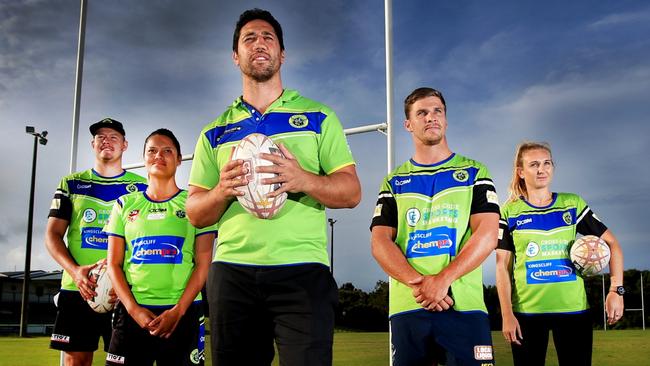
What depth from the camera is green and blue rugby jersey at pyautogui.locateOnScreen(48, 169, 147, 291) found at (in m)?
5.05

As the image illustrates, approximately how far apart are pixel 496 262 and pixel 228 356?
2.82 metres

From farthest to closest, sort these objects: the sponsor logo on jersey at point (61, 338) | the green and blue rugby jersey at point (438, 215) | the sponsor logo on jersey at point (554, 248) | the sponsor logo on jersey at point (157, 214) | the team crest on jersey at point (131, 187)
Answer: the team crest on jersey at point (131, 187), the sponsor logo on jersey at point (61, 338), the sponsor logo on jersey at point (554, 248), the sponsor logo on jersey at point (157, 214), the green and blue rugby jersey at point (438, 215)

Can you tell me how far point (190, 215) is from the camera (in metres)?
2.67

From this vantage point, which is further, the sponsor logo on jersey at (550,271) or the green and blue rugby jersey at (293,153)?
the sponsor logo on jersey at (550,271)

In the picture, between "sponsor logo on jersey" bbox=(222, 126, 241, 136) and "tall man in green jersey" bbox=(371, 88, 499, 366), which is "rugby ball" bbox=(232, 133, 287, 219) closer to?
"sponsor logo on jersey" bbox=(222, 126, 241, 136)

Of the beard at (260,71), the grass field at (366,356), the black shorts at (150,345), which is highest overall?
the beard at (260,71)

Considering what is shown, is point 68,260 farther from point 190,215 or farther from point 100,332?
point 190,215

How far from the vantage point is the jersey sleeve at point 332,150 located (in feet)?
8.55

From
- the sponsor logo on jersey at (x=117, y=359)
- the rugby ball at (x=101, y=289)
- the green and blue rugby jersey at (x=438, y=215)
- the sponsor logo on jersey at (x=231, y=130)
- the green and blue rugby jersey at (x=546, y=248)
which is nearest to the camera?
the sponsor logo on jersey at (x=231, y=130)

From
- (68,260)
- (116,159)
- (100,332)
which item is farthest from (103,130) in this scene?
(100,332)

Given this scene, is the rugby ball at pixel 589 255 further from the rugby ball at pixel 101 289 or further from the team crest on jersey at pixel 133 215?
the rugby ball at pixel 101 289

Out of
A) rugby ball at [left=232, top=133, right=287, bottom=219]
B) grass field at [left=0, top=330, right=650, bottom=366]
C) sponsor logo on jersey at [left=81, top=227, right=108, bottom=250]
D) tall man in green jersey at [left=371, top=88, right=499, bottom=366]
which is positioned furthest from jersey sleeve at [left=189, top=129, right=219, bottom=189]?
grass field at [left=0, top=330, right=650, bottom=366]

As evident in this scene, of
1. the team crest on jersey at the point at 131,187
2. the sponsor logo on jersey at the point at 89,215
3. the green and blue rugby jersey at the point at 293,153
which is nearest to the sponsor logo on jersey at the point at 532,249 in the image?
the green and blue rugby jersey at the point at 293,153

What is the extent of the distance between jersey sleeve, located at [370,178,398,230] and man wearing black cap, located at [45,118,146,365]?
2.42m
